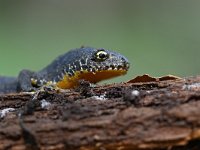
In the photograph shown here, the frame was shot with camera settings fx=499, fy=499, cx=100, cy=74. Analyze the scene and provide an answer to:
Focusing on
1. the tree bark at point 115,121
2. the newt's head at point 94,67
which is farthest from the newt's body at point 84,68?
the tree bark at point 115,121

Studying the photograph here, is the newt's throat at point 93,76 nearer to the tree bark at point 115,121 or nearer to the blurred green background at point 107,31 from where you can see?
the tree bark at point 115,121

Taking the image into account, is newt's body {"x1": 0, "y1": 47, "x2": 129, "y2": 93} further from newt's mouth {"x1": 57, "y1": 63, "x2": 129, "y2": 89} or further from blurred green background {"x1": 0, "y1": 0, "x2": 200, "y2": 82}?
blurred green background {"x1": 0, "y1": 0, "x2": 200, "y2": 82}

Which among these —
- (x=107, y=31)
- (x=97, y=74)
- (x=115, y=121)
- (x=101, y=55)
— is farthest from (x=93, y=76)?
(x=107, y=31)

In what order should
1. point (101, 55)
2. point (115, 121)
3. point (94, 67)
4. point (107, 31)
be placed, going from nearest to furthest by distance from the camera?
point (115, 121) < point (94, 67) < point (101, 55) < point (107, 31)

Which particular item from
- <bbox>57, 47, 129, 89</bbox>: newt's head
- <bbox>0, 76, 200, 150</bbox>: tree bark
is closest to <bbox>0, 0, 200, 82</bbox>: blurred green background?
<bbox>57, 47, 129, 89</bbox>: newt's head

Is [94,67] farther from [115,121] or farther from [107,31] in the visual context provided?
[107,31]

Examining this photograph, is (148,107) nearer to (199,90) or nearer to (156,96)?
(156,96)

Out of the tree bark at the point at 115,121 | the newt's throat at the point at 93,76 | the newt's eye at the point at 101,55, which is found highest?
the newt's eye at the point at 101,55
